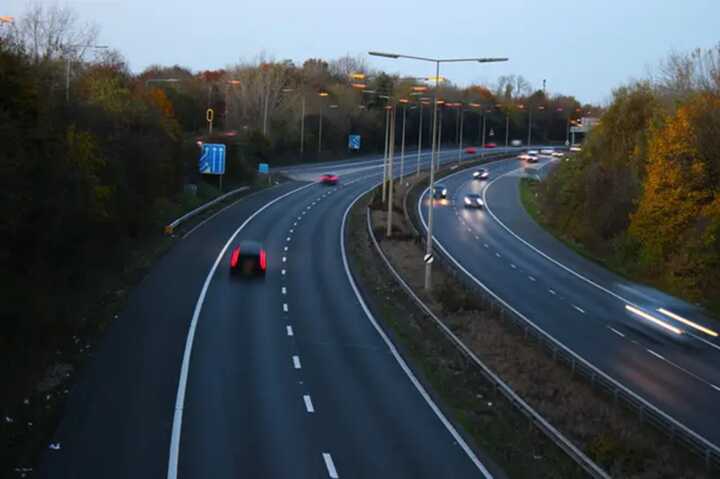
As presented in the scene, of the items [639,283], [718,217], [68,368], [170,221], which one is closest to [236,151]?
[170,221]

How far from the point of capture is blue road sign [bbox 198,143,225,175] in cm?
5784

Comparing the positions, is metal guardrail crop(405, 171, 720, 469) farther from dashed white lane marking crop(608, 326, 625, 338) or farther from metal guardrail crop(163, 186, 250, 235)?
metal guardrail crop(163, 186, 250, 235)

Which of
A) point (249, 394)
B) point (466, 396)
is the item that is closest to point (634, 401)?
point (466, 396)

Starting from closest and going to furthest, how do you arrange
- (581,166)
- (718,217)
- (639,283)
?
1. (718,217)
2. (639,283)
3. (581,166)

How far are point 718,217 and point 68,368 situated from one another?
27.5 metres

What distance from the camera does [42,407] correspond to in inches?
672

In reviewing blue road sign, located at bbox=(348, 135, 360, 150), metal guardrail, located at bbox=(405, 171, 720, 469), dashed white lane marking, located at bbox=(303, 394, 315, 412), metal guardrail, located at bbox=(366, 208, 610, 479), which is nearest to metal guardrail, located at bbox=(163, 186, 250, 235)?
metal guardrail, located at bbox=(366, 208, 610, 479)

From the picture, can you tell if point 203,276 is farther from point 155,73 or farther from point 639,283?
point 155,73

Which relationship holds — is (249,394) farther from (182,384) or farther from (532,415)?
(532,415)

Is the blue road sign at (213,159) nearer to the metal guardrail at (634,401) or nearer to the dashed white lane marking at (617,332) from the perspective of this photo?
the metal guardrail at (634,401)

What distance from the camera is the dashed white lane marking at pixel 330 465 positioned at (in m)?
14.2

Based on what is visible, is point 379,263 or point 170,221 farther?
point 170,221

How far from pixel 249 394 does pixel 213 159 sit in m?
40.4

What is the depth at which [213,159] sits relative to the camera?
57.8m
